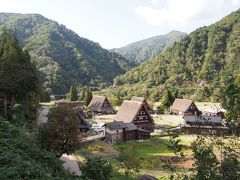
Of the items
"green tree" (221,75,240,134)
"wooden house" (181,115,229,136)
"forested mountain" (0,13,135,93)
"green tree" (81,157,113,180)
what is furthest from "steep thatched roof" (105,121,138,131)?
"forested mountain" (0,13,135,93)

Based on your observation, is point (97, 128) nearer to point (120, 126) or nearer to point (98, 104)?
point (120, 126)

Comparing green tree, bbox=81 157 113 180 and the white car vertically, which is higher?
green tree, bbox=81 157 113 180

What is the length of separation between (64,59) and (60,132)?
11905 cm

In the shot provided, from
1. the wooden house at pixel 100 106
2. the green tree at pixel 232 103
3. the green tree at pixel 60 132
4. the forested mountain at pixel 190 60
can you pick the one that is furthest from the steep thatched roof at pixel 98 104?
the green tree at pixel 232 103

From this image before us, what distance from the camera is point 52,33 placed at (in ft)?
571

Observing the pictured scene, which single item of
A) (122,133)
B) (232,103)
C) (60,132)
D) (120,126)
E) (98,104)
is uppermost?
(232,103)

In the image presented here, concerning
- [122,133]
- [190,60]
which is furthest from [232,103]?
[190,60]

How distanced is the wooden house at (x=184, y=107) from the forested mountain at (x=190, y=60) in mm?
29334

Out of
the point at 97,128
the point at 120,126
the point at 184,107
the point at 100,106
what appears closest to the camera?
the point at 120,126

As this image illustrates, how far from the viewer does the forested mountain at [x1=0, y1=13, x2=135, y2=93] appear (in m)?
108

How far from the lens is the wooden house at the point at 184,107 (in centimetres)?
6725

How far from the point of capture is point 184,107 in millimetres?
68125

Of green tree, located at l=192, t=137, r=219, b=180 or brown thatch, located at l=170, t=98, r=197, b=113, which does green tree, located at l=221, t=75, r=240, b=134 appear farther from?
brown thatch, located at l=170, t=98, r=197, b=113

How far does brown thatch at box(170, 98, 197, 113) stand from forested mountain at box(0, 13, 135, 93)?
34238 millimetres
